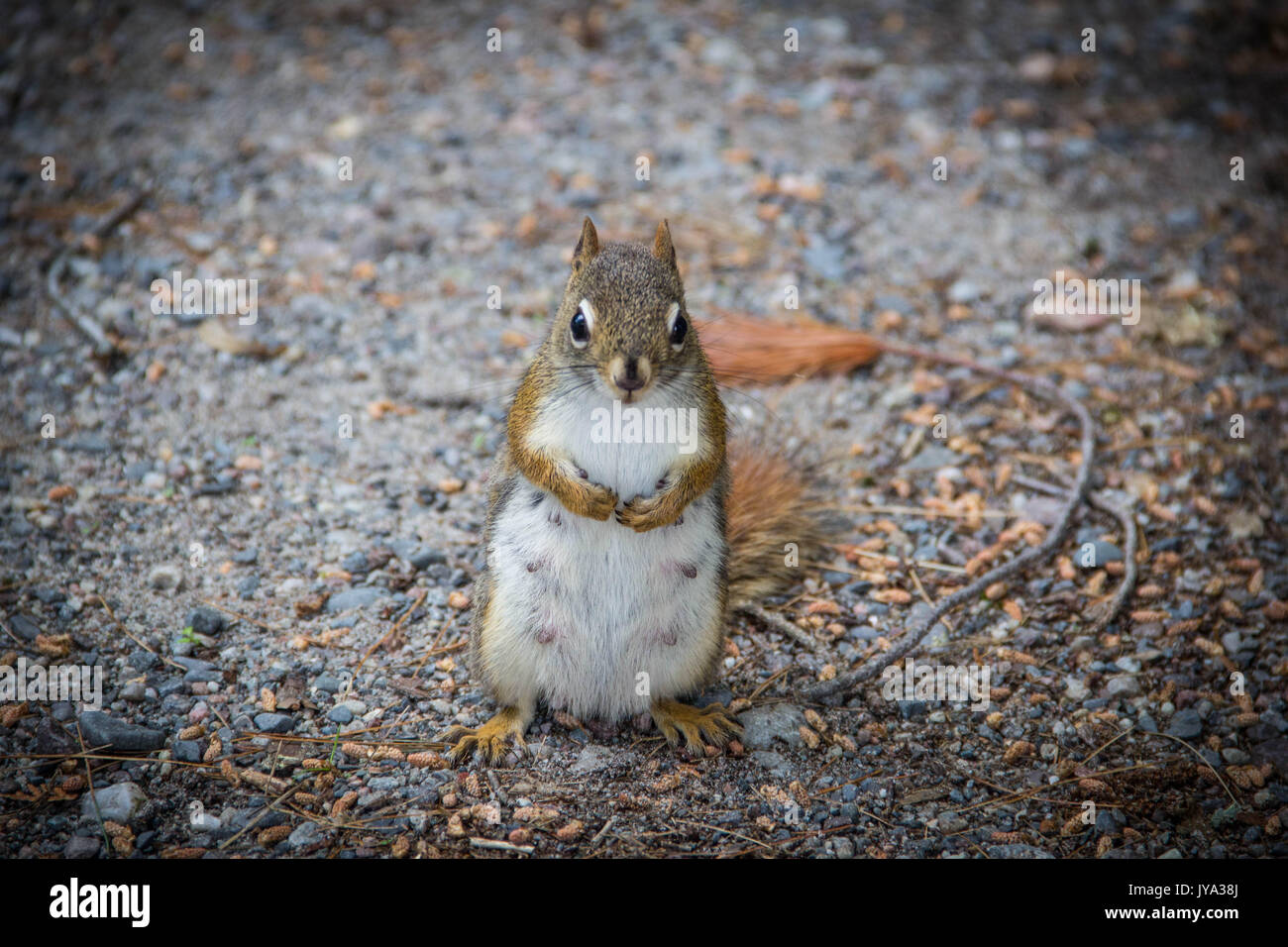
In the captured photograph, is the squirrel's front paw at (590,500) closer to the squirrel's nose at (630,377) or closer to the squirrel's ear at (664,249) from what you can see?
the squirrel's nose at (630,377)

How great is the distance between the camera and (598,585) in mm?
2734

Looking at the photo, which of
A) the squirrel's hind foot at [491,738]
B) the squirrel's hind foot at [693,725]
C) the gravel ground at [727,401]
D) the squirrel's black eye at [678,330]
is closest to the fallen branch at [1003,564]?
the gravel ground at [727,401]

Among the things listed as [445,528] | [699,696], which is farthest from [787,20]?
[699,696]

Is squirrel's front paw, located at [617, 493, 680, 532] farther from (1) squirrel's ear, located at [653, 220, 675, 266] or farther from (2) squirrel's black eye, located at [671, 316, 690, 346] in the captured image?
(1) squirrel's ear, located at [653, 220, 675, 266]

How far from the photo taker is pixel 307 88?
569 centimetres

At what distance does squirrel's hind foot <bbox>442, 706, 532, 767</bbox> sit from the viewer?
2846 mm

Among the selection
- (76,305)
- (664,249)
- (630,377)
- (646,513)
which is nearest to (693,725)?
(646,513)

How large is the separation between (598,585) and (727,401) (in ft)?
5.30

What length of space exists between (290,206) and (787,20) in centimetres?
290

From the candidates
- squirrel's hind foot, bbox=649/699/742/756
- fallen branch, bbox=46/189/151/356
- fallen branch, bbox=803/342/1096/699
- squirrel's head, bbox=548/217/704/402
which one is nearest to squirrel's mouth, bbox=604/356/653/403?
squirrel's head, bbox=548/217/704/402

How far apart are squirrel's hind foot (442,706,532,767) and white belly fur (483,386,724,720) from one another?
0.10 m

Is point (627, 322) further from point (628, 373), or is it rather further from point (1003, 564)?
point (1003, 564)

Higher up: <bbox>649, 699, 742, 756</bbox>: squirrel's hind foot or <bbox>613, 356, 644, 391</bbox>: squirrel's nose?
<bbox>613, 356, 644, 391</bbox>: squirrel's nose

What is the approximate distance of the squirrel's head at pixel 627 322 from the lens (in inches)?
99.6
